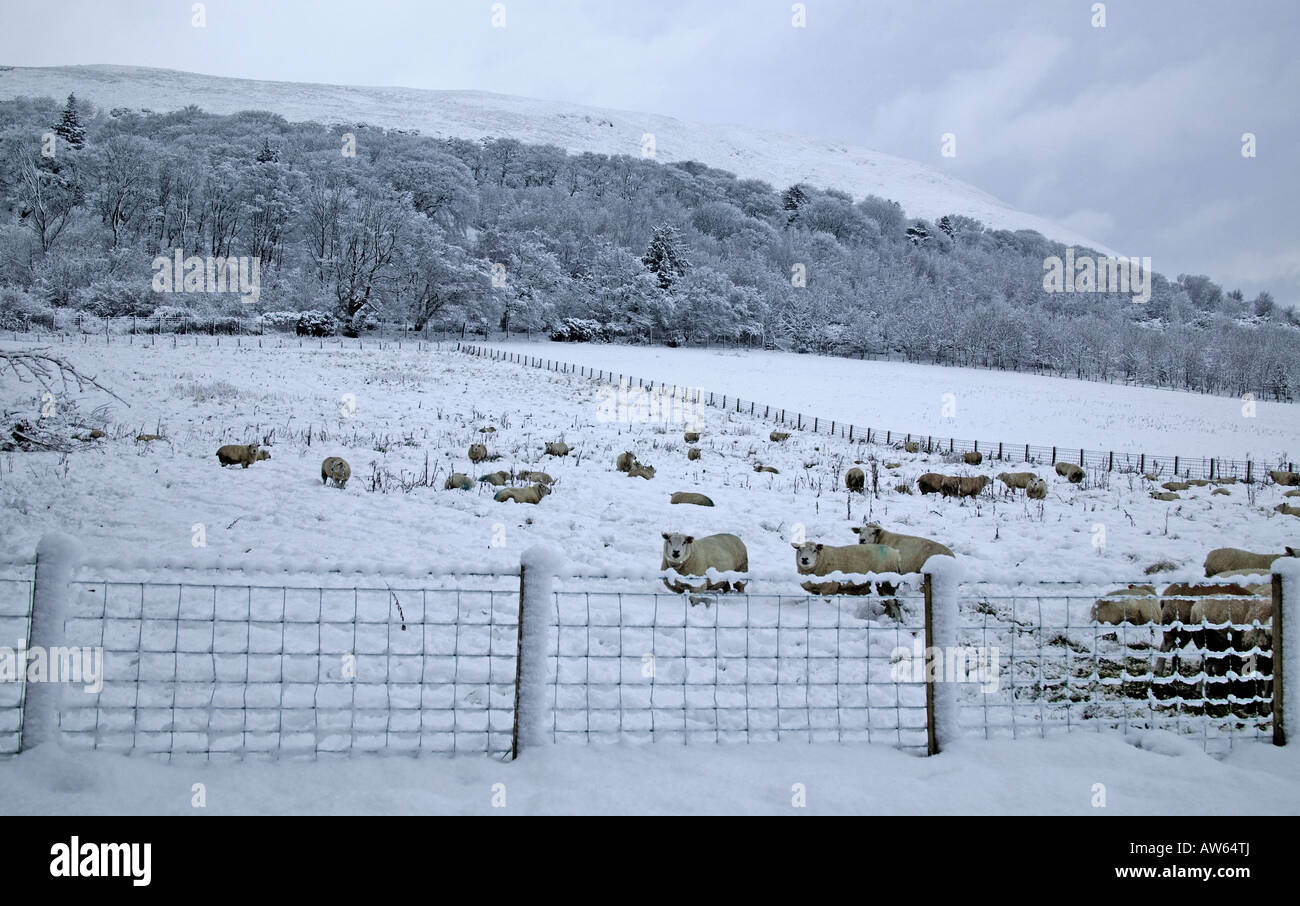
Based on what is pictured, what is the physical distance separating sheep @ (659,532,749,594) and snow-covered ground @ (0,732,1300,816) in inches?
148

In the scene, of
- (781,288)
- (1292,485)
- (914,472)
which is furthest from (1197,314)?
(914,472)

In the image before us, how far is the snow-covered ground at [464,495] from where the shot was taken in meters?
9.59

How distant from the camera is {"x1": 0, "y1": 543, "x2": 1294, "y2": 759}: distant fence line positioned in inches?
165

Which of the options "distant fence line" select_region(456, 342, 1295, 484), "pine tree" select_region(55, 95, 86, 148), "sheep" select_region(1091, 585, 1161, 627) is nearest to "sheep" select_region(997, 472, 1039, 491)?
"distant fence line" select_region(456, 342, 1295, 484)

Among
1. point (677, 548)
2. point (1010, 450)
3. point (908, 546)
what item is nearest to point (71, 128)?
point (1010, 450)

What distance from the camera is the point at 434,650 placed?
21.1ft

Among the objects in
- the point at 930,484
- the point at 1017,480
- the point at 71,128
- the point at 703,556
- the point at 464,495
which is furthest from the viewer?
the point at 71,128

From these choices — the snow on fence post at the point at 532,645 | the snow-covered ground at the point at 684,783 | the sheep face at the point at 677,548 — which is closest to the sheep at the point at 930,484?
the sheep face at the point at 677,548

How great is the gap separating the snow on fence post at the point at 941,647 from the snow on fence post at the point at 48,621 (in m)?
5.01

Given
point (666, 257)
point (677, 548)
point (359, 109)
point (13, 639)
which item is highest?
point (359, 109)

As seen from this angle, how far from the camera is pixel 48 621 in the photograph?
3922 mm

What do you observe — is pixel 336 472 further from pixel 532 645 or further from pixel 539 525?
pixel 532 645

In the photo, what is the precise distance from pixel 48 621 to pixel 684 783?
145 inches
